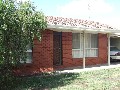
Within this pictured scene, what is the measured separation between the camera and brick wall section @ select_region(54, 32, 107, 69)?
20.1 meters

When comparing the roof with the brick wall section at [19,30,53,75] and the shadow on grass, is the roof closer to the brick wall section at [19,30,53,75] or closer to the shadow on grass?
the brick wall section at [19,30,53,75]

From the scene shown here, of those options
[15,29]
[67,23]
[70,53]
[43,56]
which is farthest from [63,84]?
[67,23]

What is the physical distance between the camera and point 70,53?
20.6m

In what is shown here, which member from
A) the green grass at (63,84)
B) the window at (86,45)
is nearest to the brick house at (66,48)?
the window at (86,45)

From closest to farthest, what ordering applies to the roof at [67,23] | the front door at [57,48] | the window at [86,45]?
the roof at [67,23]
the front door at [57,48]
the window at [86,45]

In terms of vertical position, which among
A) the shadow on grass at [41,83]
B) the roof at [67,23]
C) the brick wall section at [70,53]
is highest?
the roof at [67,23]

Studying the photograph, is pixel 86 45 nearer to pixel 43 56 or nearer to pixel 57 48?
pixel 57 48

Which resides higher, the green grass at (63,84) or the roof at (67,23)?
the roof at (67,23)

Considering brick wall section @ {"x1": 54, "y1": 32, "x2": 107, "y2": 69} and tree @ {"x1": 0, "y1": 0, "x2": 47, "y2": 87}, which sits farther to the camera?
brick wall section @ {"x1": 54, "y1": 32, "x2": 107, "y2": 69}

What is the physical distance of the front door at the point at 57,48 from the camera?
64.9ft

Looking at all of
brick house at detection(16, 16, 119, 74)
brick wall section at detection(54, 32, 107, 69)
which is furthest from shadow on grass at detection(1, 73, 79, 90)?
brick wall section at detection(54, 32, 107, 69)

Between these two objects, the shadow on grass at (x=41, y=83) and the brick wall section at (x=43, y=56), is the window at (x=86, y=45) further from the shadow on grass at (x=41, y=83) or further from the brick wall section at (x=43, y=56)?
the shadow on grass at (x=41, y=83)

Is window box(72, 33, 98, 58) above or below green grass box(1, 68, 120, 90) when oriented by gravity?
above

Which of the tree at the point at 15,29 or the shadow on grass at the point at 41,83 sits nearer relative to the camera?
the tree at the point at 15,29
